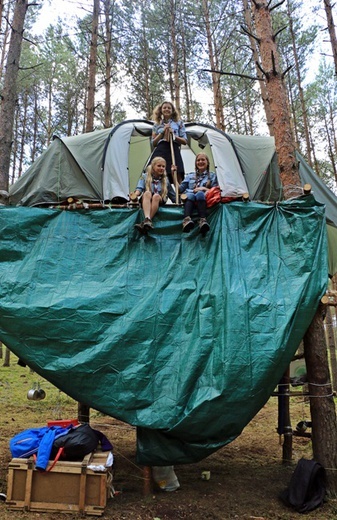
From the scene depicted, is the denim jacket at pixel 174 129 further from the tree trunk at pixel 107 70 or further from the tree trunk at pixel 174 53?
the tree trunk at pixel 174 53

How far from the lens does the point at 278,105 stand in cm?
450

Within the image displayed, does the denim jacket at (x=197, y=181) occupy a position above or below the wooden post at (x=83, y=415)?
above

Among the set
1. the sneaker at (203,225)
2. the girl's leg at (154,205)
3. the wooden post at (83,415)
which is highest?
the girl's leg at (154,205)

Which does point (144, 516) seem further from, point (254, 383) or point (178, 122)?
point (178, 122)

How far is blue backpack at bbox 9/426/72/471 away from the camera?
122 inches

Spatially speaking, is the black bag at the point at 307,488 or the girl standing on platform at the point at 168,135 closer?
the black bag at the point at 307,488

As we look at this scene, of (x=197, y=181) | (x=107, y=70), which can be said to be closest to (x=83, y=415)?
(x=197, y=181)

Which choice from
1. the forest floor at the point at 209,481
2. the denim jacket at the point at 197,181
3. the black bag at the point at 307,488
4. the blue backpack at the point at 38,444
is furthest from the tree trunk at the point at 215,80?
the blue backpack at the point at 38,444

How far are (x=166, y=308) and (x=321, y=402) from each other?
5.45 ft

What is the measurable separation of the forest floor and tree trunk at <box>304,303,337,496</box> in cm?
32

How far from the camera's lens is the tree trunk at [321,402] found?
3.51 metres

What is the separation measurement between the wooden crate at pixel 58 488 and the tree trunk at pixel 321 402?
1905mm

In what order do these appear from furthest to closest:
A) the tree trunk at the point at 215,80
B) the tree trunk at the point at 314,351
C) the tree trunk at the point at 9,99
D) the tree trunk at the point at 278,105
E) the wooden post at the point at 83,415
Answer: the tree trunk at the point at 215,80
the tree trunk at the point at 9,99
the wooden post at the point at 83,415
the tree trunk at the point at 278,105
the tree trunk at the point at 314,351

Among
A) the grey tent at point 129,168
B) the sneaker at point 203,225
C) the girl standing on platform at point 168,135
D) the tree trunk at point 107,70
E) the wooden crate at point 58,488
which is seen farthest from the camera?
the tree trunk at point 107,70
